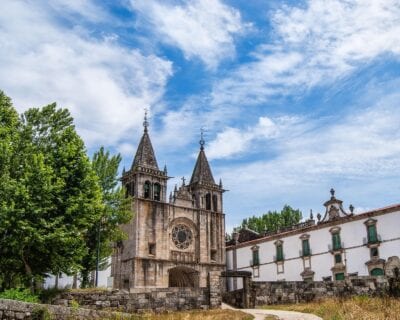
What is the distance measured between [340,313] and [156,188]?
31.2 metres

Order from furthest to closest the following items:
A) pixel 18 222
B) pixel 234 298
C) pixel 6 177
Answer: pixel 234 298 < pixel 6 177 < pixel 18 222

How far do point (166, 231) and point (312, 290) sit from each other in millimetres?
22969

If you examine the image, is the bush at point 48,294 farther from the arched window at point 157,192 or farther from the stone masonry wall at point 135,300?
the arched window at point 157,192

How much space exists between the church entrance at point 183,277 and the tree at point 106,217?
14682mm

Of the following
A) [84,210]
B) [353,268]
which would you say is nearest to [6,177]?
[84,210]

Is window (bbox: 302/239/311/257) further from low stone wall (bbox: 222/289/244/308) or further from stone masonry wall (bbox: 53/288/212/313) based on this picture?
stone masonry wall (bbox: 53/288/212/313)

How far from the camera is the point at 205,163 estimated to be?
5484 centimetres

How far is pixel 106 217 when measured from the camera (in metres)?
30.4

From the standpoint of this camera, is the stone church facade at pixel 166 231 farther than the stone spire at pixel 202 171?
No

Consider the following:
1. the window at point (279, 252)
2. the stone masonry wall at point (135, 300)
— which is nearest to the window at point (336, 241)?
the window at point (279, 252)

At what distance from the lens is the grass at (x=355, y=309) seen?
54.5ft

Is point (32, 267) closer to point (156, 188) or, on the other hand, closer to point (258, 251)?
point (156, 188)

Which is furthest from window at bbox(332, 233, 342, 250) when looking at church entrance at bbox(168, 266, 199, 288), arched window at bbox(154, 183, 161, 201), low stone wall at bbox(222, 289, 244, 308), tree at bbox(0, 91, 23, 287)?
tree at bbox(0, 91, 23, 287)

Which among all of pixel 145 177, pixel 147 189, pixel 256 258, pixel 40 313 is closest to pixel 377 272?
pixel 256 258
